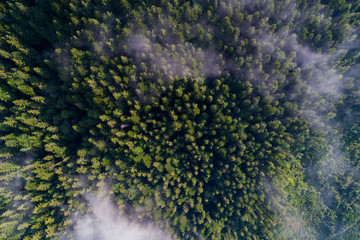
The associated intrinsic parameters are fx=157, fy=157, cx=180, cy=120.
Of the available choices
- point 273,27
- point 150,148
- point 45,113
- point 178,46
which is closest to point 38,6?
point 45,113

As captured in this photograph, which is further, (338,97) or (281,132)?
(338,97)

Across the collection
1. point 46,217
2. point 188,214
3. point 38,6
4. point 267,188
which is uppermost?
point 38,6

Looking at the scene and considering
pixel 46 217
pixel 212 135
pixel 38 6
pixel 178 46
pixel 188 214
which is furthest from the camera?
pixel 188 214

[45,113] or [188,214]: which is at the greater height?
[45,113]

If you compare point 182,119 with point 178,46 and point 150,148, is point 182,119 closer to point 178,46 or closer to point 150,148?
point 150,148

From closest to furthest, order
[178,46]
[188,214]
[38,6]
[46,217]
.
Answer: [38,6], [178,46], [46,217], [188,214]

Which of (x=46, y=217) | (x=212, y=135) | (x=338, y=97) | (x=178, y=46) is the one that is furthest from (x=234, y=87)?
(x=46, y=217)
